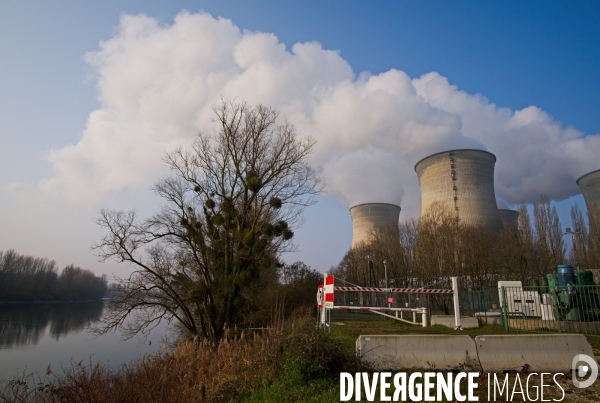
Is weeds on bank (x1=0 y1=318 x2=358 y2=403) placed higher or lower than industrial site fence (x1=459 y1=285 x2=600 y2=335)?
lower

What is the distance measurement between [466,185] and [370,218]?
1502 cm

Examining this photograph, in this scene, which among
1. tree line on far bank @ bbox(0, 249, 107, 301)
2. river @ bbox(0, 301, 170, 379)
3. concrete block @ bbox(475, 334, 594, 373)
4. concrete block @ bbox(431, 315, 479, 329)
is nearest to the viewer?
concrete block @ bbox(475, 334, 594, 373)

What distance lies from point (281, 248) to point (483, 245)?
74.1 feet

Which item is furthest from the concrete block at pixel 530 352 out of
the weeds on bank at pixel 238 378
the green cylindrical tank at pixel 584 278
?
the green cylindrical tank at pixel 584 278

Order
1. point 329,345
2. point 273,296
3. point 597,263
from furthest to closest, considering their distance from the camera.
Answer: point 597,263 < point 273,296 < point 329,345

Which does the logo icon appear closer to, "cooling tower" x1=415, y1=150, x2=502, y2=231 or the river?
the river

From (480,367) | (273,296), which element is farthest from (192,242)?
(480,367)

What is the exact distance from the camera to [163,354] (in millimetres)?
10469

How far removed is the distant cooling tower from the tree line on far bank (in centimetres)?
7053

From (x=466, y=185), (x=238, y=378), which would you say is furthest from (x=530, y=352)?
(x=466, y=185)

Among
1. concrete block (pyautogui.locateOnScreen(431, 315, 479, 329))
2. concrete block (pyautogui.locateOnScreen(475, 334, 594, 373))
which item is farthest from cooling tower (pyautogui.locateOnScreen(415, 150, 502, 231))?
concrete block (pyautogui.locateOnScreen(475, 334, 594, 373))

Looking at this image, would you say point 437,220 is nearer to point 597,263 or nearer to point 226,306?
point 597,263

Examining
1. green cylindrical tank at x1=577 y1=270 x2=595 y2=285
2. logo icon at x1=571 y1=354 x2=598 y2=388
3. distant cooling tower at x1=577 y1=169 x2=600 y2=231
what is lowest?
logo icon at x1=571 y1=354 x2=598 y2=388

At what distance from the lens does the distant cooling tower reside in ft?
98.4
